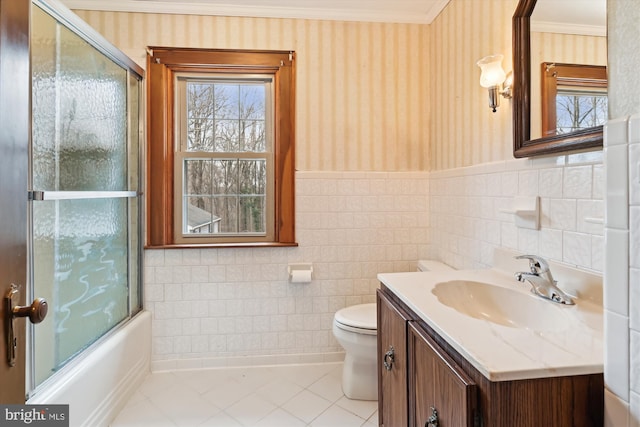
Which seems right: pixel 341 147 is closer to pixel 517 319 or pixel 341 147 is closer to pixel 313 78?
pixel 313 78

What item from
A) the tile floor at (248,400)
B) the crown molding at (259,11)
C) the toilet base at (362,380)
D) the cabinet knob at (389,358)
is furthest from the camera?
the crown molding at (259,11)

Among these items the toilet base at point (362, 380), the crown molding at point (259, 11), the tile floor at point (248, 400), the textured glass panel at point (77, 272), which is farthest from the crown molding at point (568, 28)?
the textured glass panel at point (77, 272)

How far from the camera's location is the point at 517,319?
1.18 meters

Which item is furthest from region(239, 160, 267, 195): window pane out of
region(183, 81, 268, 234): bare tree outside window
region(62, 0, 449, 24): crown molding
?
region(62, 0, 449, 24): crown molding

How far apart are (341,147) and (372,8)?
3.01 feet

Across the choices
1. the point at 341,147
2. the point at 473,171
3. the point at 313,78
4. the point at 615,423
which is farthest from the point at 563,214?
the point at 313,78

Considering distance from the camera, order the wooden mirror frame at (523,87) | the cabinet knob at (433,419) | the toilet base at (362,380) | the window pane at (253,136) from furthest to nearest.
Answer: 1. the window pane at (253,136)
2. the toilet base at (362,380)
3. the wooden mirror frame at (523,87)
4. the cabinet knob at (433,419)

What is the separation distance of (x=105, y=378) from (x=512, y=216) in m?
2.09

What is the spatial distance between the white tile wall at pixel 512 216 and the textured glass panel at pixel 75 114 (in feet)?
6.40

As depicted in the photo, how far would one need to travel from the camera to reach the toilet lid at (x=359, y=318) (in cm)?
181

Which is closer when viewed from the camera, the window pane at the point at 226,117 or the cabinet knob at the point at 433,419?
the cabinet knob at the point at 433,419

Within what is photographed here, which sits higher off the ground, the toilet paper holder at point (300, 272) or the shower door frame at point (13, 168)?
the shower door frame at point (13, 168)

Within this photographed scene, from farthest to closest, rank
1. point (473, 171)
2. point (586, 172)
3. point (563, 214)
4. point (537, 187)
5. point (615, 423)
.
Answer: point (473, 171) → point (537, 187) → point (563, 214) → point (586, 172) → point (615, 423)

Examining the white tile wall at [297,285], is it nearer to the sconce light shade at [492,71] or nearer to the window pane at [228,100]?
the window pane at [228,100]
